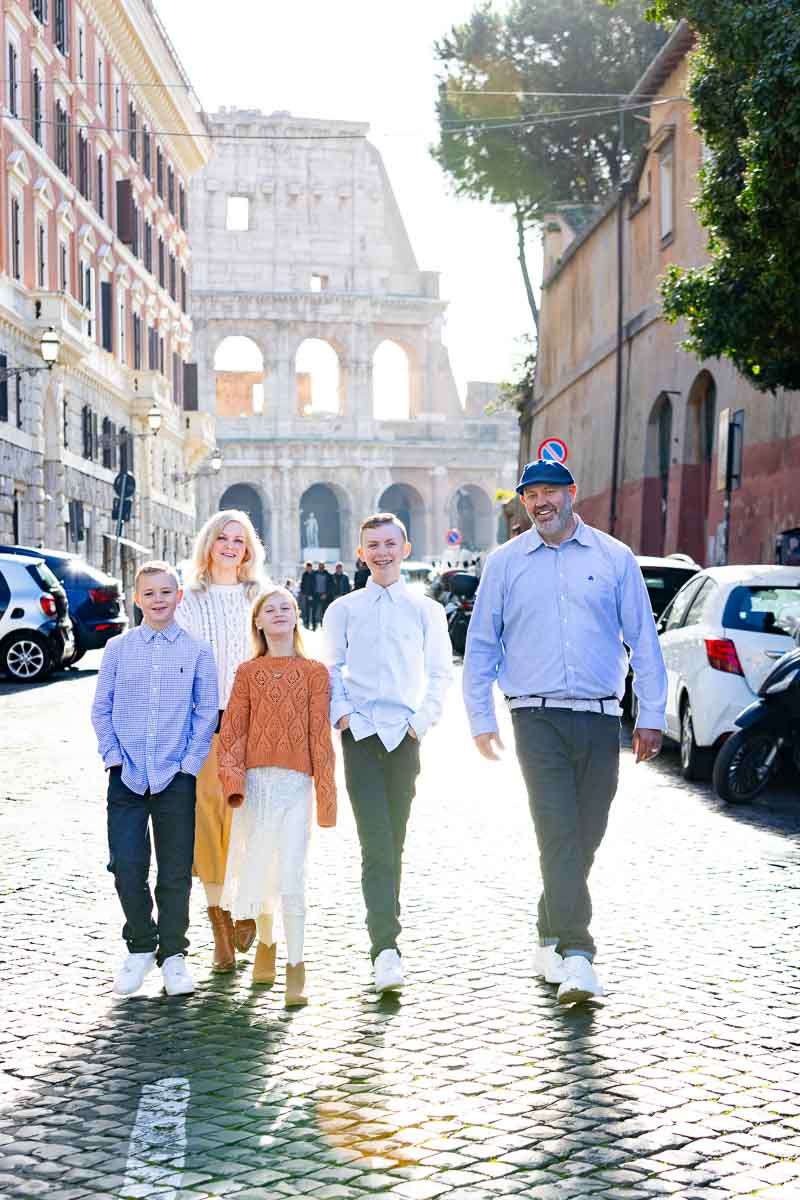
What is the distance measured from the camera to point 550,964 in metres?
6.17

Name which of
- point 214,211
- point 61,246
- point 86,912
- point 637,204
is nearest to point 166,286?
point 61,246

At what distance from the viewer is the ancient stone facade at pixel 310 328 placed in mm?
87062

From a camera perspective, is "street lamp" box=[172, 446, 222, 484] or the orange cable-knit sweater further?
"street lamp" box=[172, 446, 222, 484]

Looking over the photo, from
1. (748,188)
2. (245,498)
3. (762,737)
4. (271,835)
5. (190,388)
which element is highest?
(190,388)

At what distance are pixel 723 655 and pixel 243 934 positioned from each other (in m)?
6.00

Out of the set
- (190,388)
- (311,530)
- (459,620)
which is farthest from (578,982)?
(311,530)

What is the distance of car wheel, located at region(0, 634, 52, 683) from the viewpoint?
2273 cm

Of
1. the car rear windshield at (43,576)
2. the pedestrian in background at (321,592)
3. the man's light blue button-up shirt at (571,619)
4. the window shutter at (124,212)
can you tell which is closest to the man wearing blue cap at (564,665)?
the man's light blue button-up shirt at (571,619)

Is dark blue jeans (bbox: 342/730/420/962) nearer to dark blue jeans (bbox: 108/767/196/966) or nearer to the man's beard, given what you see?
dark blue jeans (bbox: 108/767/196/966)

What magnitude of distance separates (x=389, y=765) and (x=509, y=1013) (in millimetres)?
1006

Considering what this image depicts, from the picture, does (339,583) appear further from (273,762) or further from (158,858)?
(273,762)

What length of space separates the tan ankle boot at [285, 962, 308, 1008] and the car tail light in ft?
21.2

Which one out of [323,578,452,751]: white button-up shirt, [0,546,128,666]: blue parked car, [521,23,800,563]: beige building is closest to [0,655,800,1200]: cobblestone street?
[323,578,452,751]: white button-up shirt

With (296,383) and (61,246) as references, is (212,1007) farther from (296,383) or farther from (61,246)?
(296,383)
